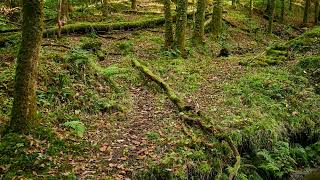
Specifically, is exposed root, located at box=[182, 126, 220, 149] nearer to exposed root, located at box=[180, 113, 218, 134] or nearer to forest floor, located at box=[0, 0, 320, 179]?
forest floor, located at box=[0, 0, 320, 179]

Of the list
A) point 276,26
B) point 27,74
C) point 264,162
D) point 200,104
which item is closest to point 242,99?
point 200,104

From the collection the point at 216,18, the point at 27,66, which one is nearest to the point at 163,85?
the point at 27,66

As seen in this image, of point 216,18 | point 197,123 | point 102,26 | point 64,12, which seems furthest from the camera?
point 216,18

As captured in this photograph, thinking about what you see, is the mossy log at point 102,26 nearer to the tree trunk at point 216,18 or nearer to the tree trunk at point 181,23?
the tree trunk at point 216,18

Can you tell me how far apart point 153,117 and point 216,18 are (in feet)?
46.0

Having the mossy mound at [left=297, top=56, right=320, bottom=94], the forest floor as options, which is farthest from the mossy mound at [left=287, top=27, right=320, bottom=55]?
the mossy mound at [left=297, top=56, right=320, bottom=94]

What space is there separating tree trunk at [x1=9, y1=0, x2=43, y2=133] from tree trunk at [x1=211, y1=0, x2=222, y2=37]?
642 inches

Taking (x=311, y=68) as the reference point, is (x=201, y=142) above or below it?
below

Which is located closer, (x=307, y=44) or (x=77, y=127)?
(x=77, y=127)

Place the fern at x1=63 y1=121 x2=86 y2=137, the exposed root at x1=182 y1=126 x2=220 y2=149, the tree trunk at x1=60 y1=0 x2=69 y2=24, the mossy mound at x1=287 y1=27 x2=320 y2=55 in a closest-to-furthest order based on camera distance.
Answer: the fern at x1=63 y1=121 x2=86 y2=137 < the exposed root at x1=182 y1=126 x2=220 y2=149 < the mossy mound at x1=287 y1=27 x2=320 y2=55 < the tree trunk at x1=60 y1=0 x2=69 y2=24

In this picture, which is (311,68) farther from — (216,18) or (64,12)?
(64,12)

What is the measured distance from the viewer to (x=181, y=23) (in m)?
17.1

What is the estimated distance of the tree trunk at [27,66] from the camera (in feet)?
23.3

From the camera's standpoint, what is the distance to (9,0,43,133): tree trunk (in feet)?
23.3
